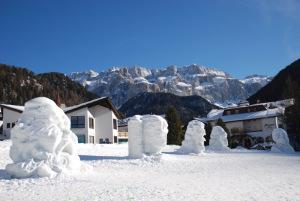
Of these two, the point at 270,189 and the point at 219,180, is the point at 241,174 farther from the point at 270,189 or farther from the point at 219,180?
the point at 270,189

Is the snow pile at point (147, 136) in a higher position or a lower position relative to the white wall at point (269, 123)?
lower

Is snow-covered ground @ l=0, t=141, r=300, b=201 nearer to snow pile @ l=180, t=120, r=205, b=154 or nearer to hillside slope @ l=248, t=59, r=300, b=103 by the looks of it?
snow pile @ l=180, t=120, r=205, b=154

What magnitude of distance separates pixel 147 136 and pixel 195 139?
8090 millimetres

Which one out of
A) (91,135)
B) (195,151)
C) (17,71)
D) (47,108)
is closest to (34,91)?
(17,71)

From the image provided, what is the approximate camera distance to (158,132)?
90.7ft

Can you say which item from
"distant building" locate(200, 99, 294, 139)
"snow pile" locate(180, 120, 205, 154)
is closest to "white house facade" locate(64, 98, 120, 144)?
"snow pile" locate(180, 120, 205, 154)

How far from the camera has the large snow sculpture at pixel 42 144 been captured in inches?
642

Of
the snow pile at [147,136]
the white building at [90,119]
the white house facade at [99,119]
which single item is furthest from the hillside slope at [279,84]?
the snow pile at [147,136]

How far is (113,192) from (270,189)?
19.3ft

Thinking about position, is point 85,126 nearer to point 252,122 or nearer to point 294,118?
point 294,118

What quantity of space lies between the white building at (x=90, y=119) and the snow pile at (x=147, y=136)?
23397mm

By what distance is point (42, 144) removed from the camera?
17.2 meters

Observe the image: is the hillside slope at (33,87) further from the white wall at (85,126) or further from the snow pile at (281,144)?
the snow pile at (281,144)

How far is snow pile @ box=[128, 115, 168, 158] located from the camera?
27422 millimetres
